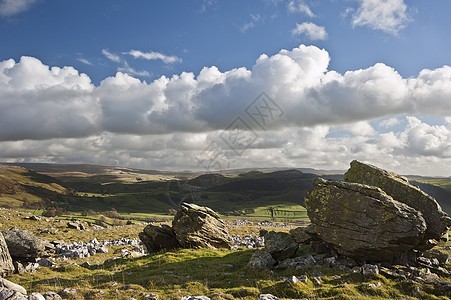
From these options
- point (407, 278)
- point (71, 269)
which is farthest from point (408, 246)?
point (71, 269)

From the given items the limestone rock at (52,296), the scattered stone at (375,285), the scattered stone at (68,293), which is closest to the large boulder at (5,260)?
the scattered stone at (68,293)

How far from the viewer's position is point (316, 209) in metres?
26.3

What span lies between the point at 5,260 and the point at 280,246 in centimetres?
2327

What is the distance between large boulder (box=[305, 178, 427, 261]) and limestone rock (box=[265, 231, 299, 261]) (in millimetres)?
3001

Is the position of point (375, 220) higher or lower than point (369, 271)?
higher

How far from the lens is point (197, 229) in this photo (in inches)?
1389

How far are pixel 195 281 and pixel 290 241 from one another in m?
11.5

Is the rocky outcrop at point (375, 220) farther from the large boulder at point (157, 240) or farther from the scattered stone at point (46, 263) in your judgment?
the scattered stone at point (46, 263)

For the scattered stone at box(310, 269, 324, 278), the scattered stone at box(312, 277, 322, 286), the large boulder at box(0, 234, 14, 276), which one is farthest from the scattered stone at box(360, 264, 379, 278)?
the large boulder at box(0, 234, 14, 276)

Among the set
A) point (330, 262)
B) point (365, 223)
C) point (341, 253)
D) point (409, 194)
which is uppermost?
point (409, 194)

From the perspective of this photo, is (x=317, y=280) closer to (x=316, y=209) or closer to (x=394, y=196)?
(x=316, y=209)

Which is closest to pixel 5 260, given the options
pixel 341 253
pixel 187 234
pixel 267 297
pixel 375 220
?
pixel 187 234

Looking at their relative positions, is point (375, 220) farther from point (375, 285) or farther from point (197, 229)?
point (197, 229)

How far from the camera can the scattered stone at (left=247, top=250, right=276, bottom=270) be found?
2427cm
